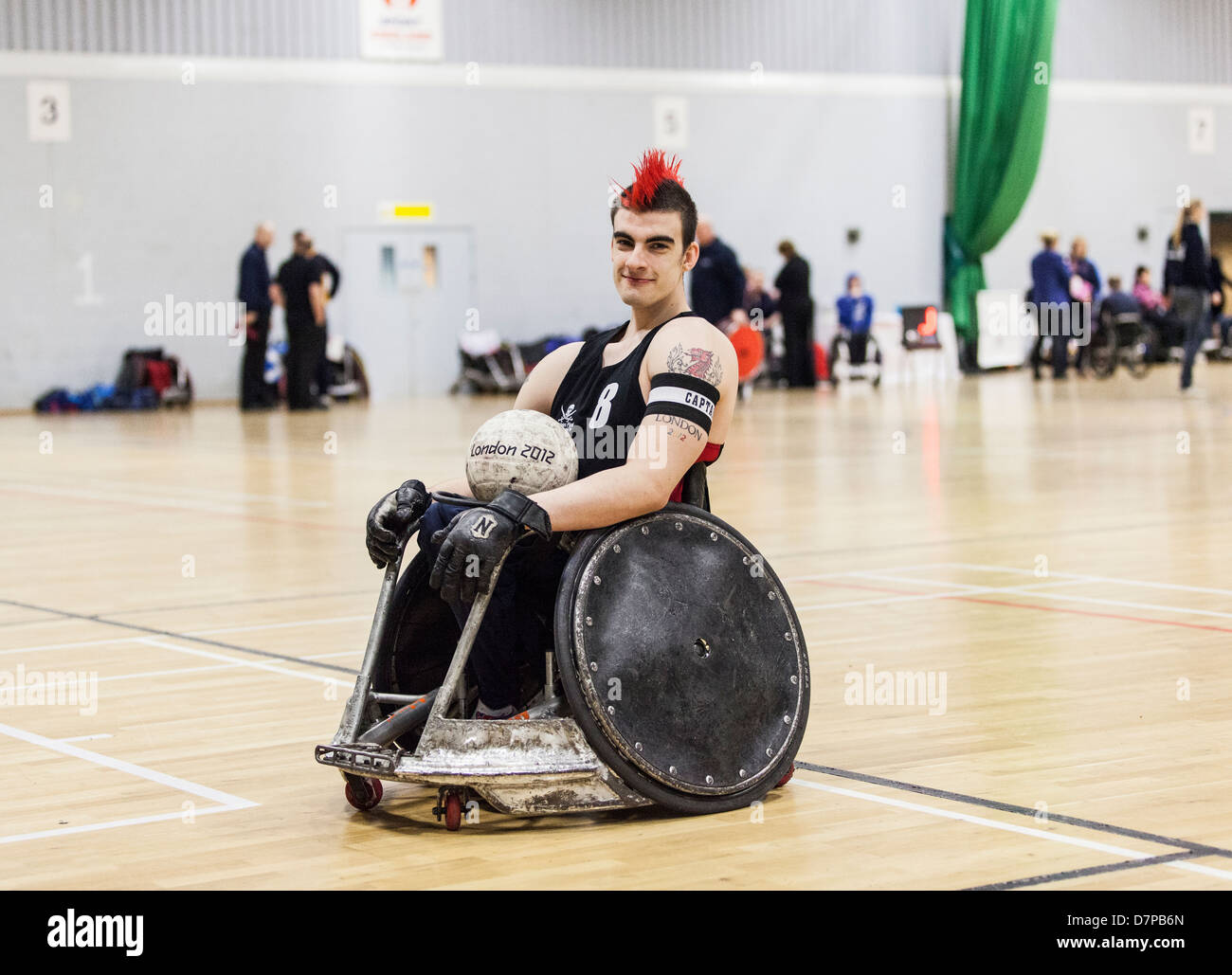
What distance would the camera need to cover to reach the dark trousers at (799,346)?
25.7 m

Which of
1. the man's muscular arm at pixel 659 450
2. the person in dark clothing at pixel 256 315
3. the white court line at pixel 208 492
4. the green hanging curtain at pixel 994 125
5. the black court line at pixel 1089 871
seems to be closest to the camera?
the black court line at pixel 1089 871

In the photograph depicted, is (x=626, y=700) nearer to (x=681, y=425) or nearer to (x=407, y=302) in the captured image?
(x=681, y=425)

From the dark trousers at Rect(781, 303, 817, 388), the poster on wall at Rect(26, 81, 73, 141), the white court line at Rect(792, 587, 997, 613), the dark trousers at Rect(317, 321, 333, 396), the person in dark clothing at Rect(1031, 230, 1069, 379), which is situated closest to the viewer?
the white court line at Rect(792, 587, 997, 613)

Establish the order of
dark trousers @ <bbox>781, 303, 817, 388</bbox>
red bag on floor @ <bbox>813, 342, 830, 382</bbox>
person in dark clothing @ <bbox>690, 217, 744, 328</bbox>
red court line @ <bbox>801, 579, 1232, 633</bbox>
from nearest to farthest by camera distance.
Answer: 1. red court line @ <bbox>801, 579, 1232, 633</bbox>
2. person in dark clothing @ <bbox>690, 217, 744, 328</bbox>
3. dark trousers @ <bbox>781, 303, 817, 388</bbox>
4. red bag on floor @ <bbox>813, 342, 830, 382</bbox>

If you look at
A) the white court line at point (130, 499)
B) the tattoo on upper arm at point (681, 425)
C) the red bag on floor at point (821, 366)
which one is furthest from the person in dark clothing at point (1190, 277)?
the tattoo on upper arm at point (681, 425)

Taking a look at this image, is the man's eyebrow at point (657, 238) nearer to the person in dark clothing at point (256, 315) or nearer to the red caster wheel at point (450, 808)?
the red caster wheel at point (450, 808)

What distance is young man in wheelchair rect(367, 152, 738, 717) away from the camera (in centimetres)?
383

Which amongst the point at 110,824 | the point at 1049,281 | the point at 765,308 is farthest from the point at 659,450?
the point at 765,308

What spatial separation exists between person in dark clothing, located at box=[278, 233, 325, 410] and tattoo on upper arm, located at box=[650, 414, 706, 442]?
59.5 ft

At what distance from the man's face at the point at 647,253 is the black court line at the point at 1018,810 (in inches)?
46.7

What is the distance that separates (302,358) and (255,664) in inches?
663

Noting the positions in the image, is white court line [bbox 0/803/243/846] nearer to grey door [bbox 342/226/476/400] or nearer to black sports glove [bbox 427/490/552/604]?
black sports glove [bbox 427/490/552/604]

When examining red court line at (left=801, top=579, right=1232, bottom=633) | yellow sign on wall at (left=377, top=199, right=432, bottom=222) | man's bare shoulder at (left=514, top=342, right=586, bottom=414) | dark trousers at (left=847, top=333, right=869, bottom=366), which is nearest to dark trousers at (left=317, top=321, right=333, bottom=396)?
yellow sign on wall at (left=377, top=199, right=432, bottom=222)

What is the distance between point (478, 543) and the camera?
3.74 m
